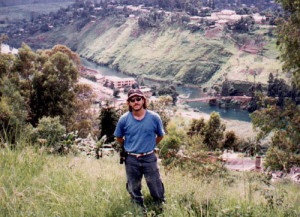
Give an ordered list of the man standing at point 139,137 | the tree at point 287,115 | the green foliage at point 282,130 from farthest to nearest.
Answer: the green foliage at point 282,130 < the tree at point 287,115 < the man standing at point 139,137

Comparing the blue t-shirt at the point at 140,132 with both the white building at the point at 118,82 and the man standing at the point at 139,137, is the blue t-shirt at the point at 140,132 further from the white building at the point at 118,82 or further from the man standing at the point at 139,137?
the white building at the point at 118,82

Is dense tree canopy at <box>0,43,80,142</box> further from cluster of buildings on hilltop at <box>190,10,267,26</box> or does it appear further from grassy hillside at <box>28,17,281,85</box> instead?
cluster of buildings on hilltop at <box>190,10,267,26</box>

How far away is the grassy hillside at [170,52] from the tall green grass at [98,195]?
2130 inches

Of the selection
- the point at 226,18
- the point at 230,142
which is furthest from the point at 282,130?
the point at 226,18

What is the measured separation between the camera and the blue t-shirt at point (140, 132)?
9.50ft

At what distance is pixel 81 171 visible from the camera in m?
2.99

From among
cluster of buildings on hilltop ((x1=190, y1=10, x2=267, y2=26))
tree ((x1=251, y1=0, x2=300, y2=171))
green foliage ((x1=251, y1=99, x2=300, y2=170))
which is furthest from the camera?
cluster of buildings on hilltop ((x1=190, y1=10, x2=267, y2=26))

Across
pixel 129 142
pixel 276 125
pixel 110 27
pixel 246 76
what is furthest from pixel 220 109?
pixel 110 27

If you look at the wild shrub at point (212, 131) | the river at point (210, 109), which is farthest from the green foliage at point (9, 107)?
the river at point (210, 109)

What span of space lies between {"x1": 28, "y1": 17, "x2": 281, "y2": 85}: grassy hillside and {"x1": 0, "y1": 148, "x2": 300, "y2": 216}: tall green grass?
5409 centimetres

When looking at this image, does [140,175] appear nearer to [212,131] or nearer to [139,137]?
[139,137]

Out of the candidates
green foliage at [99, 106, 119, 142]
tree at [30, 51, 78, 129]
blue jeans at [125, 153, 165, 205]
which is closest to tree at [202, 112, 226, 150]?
green foliage at [99, 106, 119, 142]

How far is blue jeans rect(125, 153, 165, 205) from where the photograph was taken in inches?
104

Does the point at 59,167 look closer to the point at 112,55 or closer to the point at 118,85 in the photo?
the point at 118,85
